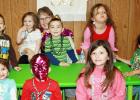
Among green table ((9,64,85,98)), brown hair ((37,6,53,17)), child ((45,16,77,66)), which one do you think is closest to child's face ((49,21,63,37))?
child ((45,16,77,66))

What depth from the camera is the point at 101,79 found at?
2.23m

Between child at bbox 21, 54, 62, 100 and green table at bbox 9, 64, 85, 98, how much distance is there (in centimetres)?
8

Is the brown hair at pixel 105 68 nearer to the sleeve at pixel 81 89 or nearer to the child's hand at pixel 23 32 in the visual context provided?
the sleeve at pixel 81 89

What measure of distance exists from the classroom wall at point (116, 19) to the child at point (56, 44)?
81 centimetres

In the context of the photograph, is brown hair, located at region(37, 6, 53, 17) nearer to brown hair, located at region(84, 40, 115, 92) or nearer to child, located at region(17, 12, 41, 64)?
child, located at region(17, 12, 41, 64)

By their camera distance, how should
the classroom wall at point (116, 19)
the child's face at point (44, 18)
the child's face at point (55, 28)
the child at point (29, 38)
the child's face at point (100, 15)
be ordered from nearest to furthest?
the child's face at point (55, 28)
the child's face at point (100, 15)
the child at point (29, 38)
the child's face at point (44, 18)
the classroom wall at point (116, 19)

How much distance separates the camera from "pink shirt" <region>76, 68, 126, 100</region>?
2225 millimetres

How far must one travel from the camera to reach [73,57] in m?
2.90

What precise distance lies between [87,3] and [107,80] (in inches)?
60.8

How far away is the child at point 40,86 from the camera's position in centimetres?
220


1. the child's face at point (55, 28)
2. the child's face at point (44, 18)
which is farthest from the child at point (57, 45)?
the child's face at point (44, 18)

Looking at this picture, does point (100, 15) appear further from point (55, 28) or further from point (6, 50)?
point (6, 50)

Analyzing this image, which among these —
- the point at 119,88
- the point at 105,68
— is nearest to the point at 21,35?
the point at 105,68

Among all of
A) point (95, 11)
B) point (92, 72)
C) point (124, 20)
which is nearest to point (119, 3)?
point (124, 20)
